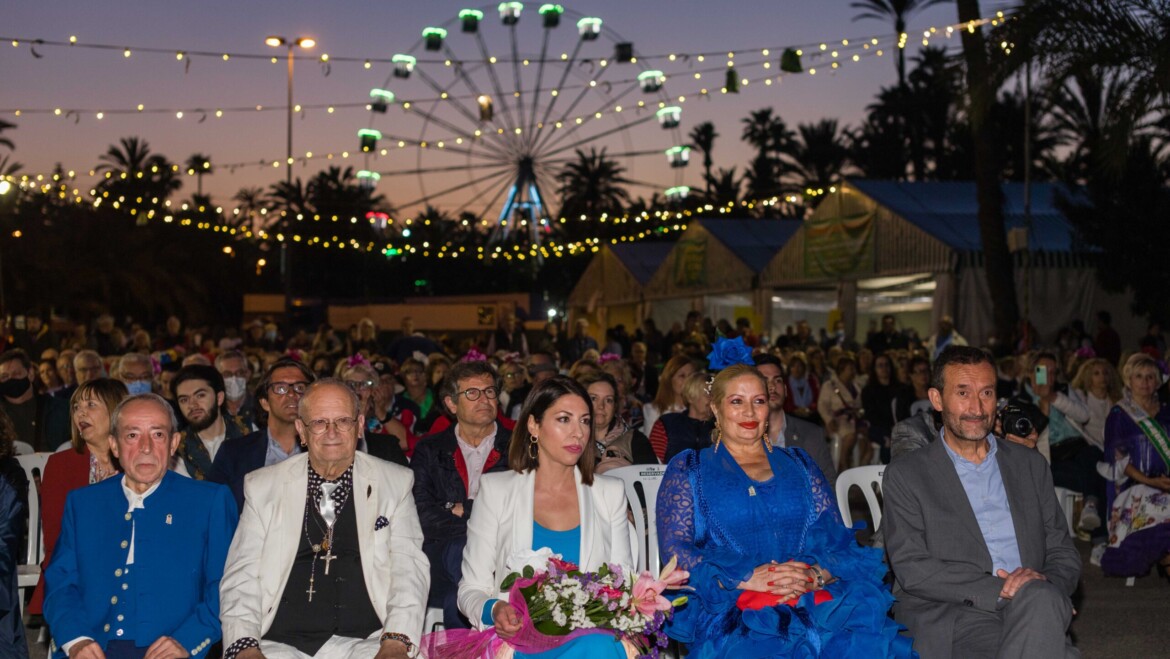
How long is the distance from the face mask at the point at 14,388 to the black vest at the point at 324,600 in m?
6.02

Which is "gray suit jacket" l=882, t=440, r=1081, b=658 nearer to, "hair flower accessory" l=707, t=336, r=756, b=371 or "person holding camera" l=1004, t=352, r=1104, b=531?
"hair flower accessory" l=707, t=336, r=756, b=371

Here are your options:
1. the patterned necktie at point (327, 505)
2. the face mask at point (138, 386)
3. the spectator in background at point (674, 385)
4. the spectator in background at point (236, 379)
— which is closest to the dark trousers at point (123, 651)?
the patterned necktie at point (327, 505)

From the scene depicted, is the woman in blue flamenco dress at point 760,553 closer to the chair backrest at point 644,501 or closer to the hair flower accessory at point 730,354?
the hair flower accessory at point 730,354

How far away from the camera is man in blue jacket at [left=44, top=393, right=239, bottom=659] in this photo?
14.0 feet

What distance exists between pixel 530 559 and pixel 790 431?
293 centimetres

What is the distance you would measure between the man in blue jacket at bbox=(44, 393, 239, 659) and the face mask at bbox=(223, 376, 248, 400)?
16.2ft

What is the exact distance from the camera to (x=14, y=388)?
374 inches

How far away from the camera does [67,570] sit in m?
4.30

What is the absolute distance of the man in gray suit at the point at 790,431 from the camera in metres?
6.79

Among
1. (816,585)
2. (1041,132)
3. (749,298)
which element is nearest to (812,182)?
(1041,132)

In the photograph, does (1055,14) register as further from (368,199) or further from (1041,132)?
(368,199)

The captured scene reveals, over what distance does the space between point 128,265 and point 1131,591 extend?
127ft

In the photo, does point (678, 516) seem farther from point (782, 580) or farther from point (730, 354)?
point (730, 354)

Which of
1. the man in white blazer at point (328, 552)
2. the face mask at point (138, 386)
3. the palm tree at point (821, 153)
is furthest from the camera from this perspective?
the palm tree at point (821, 153)
